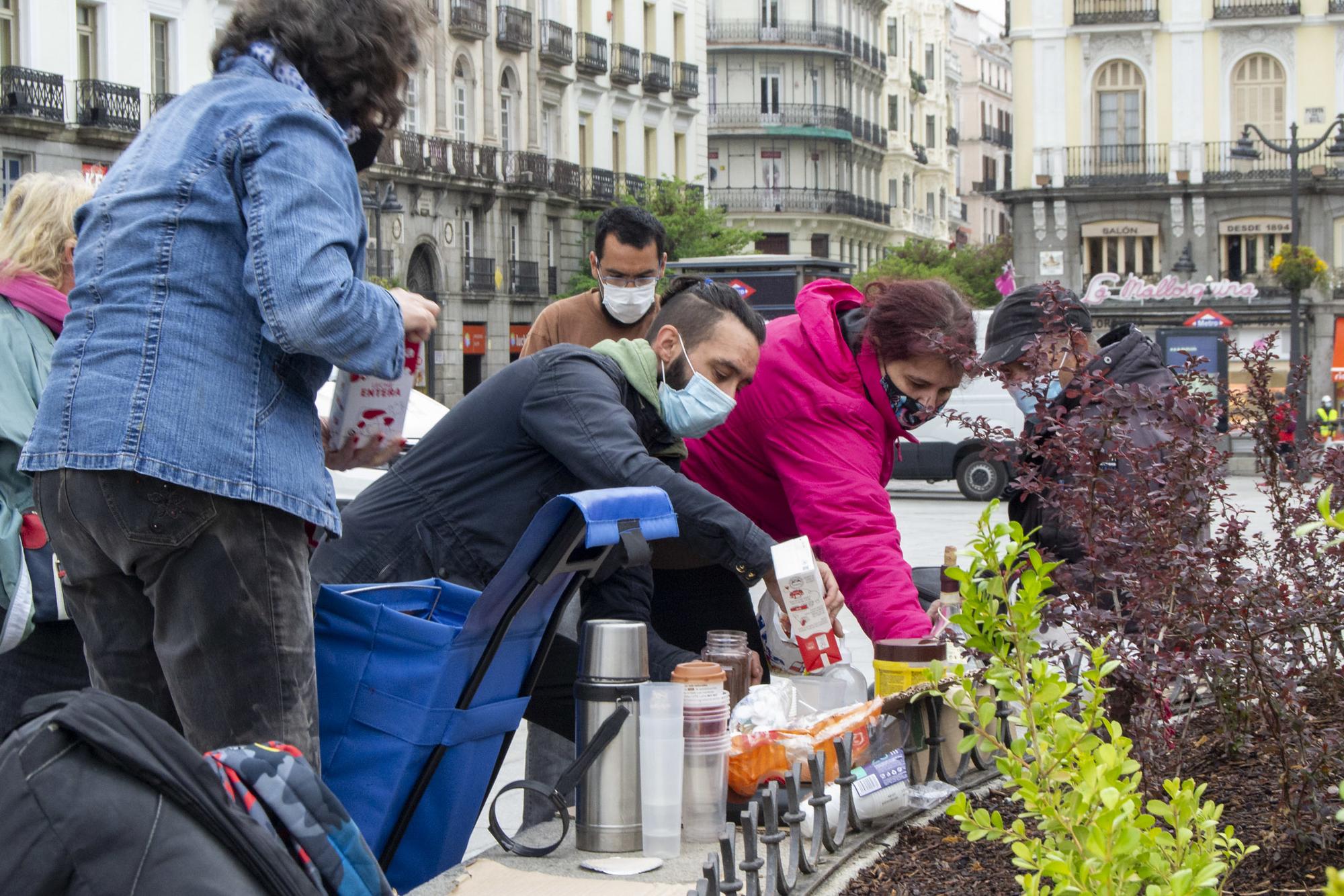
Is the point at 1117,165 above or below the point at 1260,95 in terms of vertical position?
below

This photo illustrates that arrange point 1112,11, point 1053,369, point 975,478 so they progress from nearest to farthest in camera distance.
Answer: point 1053,369, point 975,478, point 1112,11

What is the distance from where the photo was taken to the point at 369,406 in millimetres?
3045

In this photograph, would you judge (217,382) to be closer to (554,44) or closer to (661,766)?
(661,766)

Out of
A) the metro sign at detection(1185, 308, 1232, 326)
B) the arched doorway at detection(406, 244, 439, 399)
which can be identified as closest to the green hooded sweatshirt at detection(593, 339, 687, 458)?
the metro sign at detection(1185, 308, 1232, 326)

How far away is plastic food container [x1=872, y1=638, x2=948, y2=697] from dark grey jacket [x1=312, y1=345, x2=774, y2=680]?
0.54 meters

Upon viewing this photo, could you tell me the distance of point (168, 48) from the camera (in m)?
33.2

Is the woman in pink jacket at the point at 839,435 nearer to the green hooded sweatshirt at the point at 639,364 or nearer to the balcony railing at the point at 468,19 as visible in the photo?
the green hooded sweatshirt at the point at 639,364

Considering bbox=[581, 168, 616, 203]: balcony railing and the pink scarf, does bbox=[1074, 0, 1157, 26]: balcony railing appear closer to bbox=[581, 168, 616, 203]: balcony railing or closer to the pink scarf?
bbox=[581, 168, 616, 203]: balcony railing

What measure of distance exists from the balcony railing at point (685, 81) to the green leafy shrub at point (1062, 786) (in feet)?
169

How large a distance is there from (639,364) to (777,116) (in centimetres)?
6778

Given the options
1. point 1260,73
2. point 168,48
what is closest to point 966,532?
point 168,48

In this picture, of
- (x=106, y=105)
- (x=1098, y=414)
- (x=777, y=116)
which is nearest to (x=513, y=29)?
(x=106, y=105)

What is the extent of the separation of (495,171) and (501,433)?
4136 cm

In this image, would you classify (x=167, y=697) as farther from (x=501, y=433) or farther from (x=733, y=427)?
(x=733, y=427)
